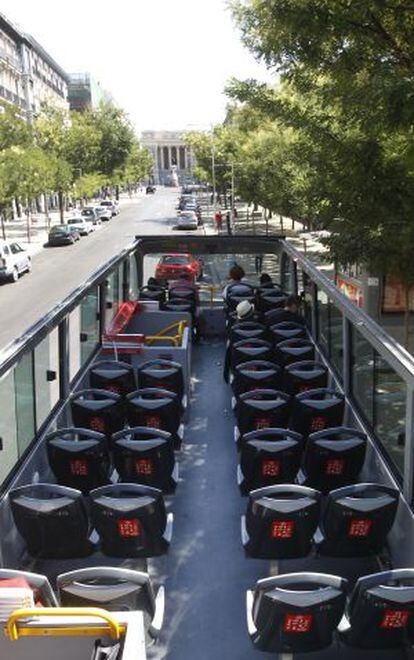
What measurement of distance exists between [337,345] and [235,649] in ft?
14.7

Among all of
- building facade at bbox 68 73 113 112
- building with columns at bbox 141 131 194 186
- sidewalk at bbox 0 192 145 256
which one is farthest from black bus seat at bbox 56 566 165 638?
building with columns at bbox 141 131 194 186

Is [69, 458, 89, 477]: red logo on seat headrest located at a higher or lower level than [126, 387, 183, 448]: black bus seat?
lower

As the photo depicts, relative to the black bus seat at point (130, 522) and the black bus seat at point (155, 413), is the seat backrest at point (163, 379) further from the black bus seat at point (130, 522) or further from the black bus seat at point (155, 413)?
the black bus seat at point (130, 522)

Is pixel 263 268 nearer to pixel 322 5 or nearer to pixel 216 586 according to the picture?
pixel 322 5

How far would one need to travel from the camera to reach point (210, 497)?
632 centimetres

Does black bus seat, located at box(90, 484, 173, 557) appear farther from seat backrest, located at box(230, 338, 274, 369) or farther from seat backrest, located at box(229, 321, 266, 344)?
seat backrest, located at box(229, 321, 266, 344)

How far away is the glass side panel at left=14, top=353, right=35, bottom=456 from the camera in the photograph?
5.80m

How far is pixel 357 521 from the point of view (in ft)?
14.4

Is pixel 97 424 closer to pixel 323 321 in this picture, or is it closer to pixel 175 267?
pixel 323 321

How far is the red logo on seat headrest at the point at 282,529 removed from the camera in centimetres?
435

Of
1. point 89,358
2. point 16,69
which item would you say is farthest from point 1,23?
point 89,358

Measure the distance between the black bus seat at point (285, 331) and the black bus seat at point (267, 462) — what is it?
4.05 m

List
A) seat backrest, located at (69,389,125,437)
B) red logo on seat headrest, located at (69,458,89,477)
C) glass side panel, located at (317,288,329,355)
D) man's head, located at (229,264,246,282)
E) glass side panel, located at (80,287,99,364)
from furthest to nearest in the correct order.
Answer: man's head, located at (229,264,246,282) → glass side panel, located at (317,288,329,355) → glass side panel, located at (80,287,99,364) → seat backrest, located at (69,389,125,437) → red logo on seat headrest, located at (69,458,89,477)

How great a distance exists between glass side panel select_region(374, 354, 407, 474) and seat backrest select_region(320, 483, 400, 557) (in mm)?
862
